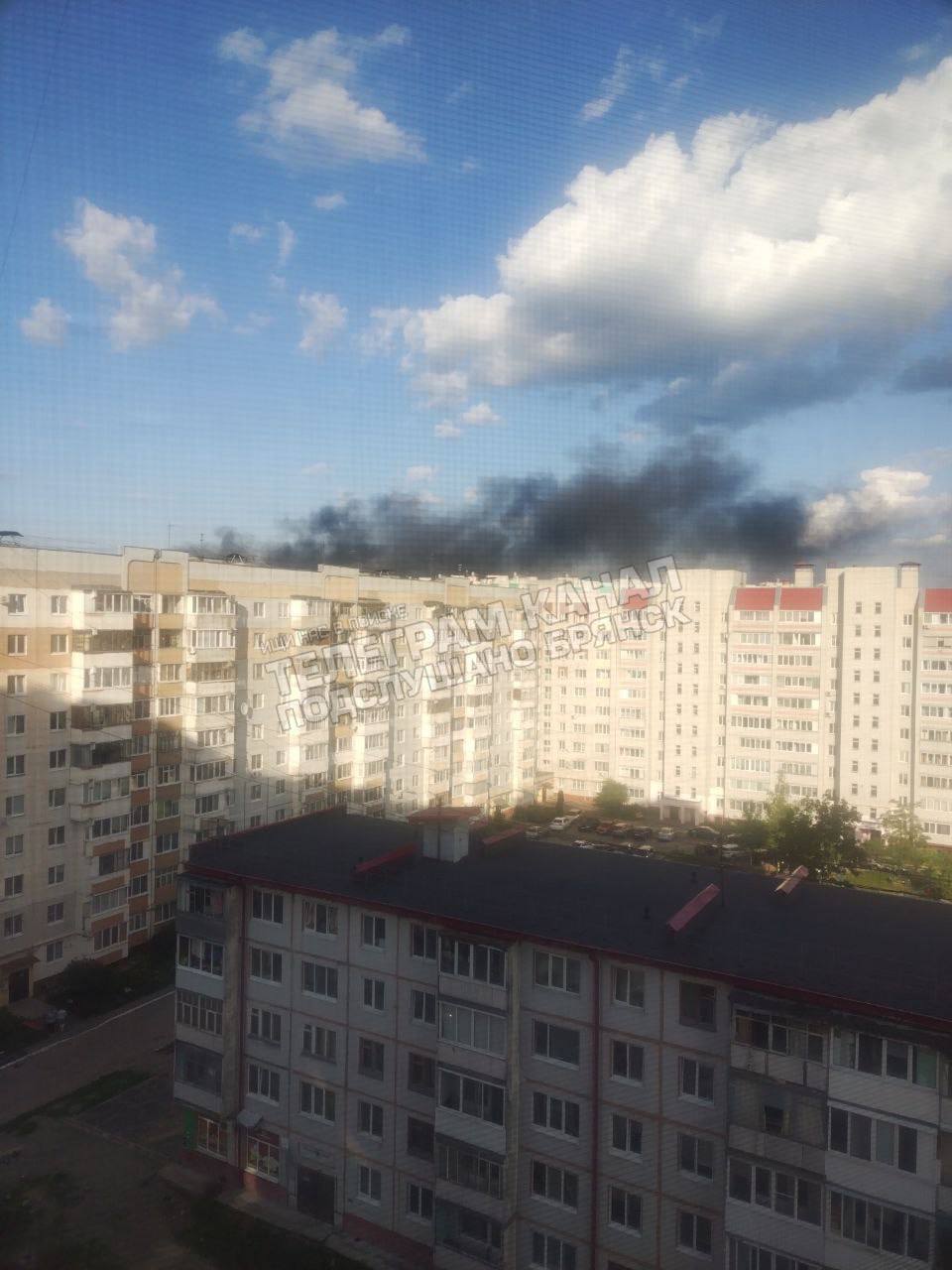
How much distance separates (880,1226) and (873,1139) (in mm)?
197

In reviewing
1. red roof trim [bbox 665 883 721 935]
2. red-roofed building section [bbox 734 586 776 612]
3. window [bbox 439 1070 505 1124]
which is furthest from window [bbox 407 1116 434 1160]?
red-roofed building section [bbox 734 586 776 612]

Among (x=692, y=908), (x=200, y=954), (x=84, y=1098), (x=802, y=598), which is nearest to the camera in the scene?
(x=692, y=908)

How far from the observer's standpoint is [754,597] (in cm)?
895

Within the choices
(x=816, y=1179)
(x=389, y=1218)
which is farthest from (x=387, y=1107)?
(x=816, y=1179)

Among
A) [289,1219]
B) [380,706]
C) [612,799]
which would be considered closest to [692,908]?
[289,1219]

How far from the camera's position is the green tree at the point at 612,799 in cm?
905

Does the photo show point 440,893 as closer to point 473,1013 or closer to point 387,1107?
point 473,1013

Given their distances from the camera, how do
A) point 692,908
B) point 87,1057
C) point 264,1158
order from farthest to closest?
point 87,1057 < point 264,1158 < point 692,908

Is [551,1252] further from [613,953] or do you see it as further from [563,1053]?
[613,953]

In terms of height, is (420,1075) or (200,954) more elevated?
(200,954)

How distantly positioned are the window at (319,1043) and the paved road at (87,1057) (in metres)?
1.47

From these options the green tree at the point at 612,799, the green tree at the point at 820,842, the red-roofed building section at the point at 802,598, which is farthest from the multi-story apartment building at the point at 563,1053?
the red-roofed building section at the point at 802,598

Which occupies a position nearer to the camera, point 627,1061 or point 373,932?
point 627,1061

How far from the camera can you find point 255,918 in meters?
2.92
